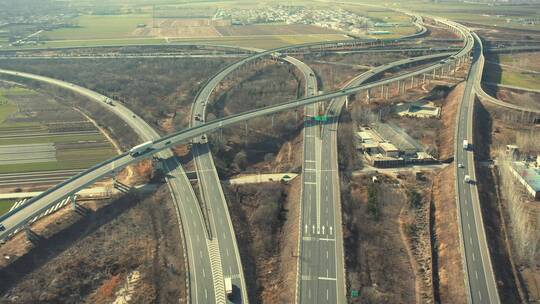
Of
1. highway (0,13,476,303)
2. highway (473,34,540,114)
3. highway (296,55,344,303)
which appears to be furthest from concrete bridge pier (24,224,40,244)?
highway (473,34,540,114)

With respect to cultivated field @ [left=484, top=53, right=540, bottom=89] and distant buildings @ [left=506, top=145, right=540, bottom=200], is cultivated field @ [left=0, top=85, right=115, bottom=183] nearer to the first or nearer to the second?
distant buildings @ [left=506, top=145, right=540, bottom=200]

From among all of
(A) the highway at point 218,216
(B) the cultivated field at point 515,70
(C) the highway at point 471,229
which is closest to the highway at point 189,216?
(A) the highway at point 218,216

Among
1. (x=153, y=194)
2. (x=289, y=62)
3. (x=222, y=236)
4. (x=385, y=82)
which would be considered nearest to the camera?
(x=222, y=236)

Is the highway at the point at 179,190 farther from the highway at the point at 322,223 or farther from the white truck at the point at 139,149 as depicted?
the highway at the point at 322,223

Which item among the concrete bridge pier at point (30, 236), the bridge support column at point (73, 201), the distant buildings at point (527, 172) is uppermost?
the distant buildings at point (527, 172)

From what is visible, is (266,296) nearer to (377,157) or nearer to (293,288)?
(293,288)

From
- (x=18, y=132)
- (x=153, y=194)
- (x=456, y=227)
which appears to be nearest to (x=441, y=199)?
(x=456, y=227)

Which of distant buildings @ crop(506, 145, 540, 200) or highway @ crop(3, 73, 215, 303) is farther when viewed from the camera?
distant buildings @ crop(506, 145, 540, 200)
